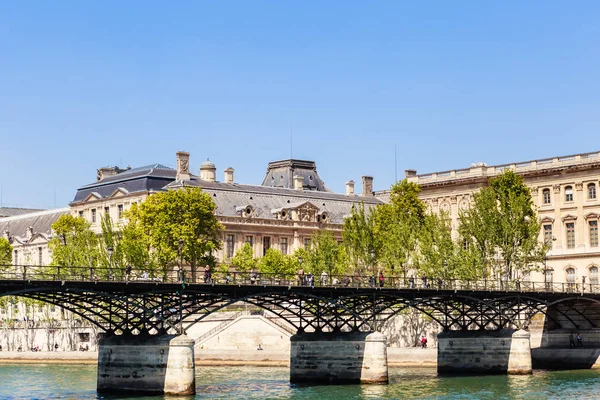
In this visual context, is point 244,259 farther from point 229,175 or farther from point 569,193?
point 569,193

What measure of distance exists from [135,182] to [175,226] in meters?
22.6

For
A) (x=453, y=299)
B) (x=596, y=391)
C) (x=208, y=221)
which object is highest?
(x=208, y=221)

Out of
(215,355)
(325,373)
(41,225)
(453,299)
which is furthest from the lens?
(41,225)

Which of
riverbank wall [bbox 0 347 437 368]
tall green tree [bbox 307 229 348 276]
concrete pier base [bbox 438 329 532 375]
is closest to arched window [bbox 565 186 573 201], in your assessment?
tall green tree [bbox 307 229 348 276]

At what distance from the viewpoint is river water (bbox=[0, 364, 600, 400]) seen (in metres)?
70.9

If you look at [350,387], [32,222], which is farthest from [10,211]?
[350,387]

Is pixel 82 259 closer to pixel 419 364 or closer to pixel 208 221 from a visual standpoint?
pixel 208 221

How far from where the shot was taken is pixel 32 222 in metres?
166

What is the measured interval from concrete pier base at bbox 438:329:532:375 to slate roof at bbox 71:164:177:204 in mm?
58020

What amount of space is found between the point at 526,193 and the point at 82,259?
4104 centimetres

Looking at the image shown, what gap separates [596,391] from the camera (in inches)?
2867

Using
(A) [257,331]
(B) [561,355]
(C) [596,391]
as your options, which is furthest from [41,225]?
(C) [596,391]

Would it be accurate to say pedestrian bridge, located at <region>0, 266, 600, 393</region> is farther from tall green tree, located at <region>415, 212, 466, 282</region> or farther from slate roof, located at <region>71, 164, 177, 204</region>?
slate roof, located at <region>71, 164, 177, 204</region>

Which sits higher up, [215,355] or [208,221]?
[208,221]
